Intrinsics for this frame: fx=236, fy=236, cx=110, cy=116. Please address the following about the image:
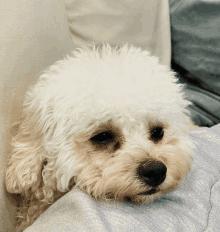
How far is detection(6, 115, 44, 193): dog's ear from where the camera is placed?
709 millimetres

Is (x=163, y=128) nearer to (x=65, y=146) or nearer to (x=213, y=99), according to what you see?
(x=65, y=146)

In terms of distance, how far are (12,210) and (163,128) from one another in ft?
1.87

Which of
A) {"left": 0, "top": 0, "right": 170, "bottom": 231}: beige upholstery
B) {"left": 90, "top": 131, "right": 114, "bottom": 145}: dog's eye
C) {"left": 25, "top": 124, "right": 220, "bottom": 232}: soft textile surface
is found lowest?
{"left": 25, "top": 124, "right": 220, "bottom": 232}: soft textile surface

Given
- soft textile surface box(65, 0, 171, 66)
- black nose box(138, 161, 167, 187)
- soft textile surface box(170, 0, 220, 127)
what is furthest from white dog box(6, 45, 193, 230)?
soft textile surface box(170, 0, 220, 127)

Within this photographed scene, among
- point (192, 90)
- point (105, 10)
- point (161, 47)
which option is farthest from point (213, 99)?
point (105, 10)

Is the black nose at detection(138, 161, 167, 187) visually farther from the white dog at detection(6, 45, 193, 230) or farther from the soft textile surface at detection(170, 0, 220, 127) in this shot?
the soft textile surface at detection(170, 0, 220, 127)

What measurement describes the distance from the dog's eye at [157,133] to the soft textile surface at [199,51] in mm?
555

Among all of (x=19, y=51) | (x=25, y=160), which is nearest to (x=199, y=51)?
(x=19, y=51)

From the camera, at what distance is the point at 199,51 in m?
1.29

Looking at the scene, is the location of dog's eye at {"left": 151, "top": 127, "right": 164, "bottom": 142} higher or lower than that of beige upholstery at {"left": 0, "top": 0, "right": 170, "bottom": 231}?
lower

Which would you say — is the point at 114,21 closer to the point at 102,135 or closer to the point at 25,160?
the point at 102,135

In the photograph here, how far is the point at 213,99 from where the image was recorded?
129 centimetres

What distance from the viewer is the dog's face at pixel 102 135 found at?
67 centimetres

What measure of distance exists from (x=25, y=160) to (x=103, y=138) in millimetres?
253
